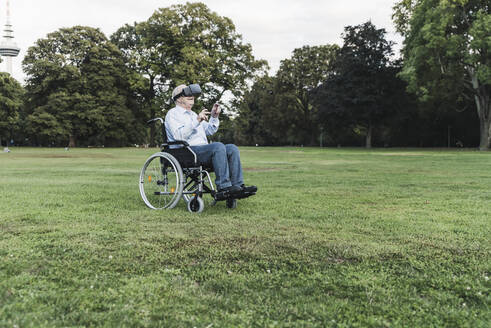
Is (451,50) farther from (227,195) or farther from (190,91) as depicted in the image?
(227,195)

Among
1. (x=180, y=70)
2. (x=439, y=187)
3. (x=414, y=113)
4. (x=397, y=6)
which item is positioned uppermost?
(x=397, y=6)

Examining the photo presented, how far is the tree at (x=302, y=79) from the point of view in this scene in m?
52.9

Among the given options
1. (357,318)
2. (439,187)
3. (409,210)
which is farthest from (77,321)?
(439,187)

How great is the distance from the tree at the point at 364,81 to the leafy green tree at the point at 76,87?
23.5 m

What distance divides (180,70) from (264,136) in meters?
40.0

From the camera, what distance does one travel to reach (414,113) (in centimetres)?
4372

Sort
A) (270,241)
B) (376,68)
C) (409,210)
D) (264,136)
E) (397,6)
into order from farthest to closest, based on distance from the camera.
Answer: (264,136) < (376,68) < (397,6) < (409,210) < (270,241)

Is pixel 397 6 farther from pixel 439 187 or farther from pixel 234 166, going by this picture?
pixel 234 166

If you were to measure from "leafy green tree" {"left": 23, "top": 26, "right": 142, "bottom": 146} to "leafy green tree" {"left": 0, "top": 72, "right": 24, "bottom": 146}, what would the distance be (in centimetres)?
153

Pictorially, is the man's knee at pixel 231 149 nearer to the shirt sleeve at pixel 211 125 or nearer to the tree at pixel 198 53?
the shirt sleeve at pixel 211 125

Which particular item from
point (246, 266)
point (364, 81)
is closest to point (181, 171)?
point (246, 266)

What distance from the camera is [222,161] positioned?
4906 mm

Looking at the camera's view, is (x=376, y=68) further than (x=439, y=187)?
Yes

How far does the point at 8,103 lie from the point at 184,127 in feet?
153
